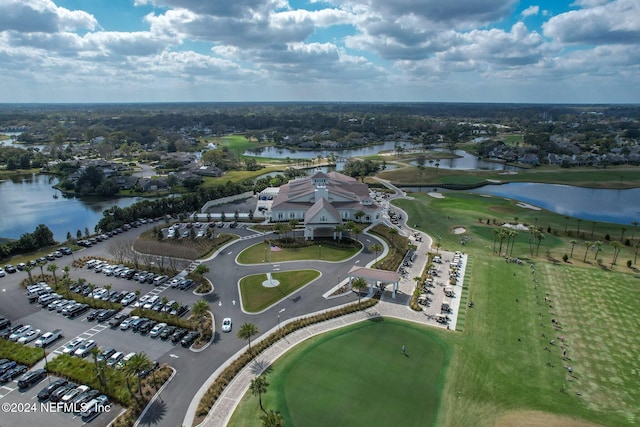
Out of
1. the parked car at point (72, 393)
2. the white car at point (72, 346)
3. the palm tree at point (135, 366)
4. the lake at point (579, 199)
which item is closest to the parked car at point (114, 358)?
the parked car at point (72, 393)

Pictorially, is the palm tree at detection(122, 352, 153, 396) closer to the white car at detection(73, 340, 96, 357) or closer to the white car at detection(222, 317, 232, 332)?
the white car at detection(73, 340, 96, 357)

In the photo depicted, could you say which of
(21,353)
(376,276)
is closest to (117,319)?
(21,353)

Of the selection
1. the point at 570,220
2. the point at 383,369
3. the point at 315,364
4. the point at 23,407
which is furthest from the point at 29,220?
the point at 570,220

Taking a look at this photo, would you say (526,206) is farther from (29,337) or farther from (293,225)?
(29,337)

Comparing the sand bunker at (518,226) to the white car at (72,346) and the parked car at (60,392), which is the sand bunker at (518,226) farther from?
the parked car at (60,392)

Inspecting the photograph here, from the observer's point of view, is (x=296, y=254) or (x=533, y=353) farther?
(x=296, y=254)

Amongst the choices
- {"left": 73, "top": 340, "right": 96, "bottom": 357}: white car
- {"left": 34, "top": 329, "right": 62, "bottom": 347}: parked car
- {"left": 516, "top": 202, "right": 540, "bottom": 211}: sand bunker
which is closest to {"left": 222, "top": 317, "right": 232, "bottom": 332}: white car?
{"left": 73, "top": 340, "right": 96, "bottom": 357}: white car
